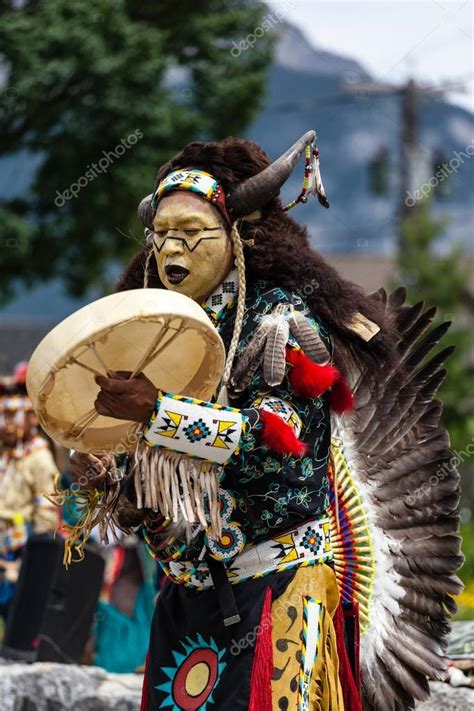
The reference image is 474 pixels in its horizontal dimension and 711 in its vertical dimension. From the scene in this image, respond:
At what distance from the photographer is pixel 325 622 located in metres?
3.85

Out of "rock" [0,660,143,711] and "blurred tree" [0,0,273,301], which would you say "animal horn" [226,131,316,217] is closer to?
"rock" [0,660,143,711]

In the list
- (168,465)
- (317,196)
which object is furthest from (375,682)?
(317,196)

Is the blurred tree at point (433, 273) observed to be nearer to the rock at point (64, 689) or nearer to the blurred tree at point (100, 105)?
the blurred tree at point (100, 105)

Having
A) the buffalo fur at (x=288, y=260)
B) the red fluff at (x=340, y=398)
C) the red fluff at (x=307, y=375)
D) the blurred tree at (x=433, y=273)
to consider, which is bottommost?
the blurred tree at (x=433, y=273)

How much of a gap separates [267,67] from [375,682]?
15568mm

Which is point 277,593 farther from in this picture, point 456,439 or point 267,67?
point 267,67

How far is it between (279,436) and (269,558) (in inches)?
18.3

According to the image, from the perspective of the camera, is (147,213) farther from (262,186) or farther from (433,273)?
(433,273)

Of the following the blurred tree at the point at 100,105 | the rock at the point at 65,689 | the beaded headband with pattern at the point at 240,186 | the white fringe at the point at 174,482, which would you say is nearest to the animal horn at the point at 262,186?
the beaded headband with pattern at the point at 240,186

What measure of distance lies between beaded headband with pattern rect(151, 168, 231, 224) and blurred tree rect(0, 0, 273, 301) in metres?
12.6

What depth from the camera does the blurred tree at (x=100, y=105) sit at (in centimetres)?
1641

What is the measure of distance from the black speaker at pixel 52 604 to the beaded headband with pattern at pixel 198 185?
13.3 ft

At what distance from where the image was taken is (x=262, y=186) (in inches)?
154

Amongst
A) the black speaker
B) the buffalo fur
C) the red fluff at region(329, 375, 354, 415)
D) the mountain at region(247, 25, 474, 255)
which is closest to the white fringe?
the red fluff at region(329, 375, 354, 415)
